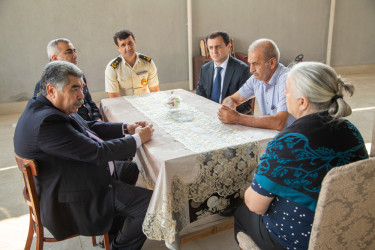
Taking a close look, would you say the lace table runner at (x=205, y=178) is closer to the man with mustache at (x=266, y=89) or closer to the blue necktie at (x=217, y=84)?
the man with mustache at (x=266, y=89)

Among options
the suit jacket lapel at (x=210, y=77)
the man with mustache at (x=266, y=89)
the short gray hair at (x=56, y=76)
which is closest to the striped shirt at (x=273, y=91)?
the man with mustache at (x=266, y=89)

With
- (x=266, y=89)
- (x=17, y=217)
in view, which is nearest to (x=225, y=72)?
(x=266, y=89)

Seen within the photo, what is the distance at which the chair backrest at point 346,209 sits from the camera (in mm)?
953

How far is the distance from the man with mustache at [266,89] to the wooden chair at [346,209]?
2.63 feet

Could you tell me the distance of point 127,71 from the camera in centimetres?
318

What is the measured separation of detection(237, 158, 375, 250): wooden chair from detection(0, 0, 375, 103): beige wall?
5.20m

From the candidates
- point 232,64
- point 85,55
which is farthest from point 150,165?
point 85,55

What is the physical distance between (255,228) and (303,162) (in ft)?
1.54

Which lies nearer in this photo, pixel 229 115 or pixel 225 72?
pixel 229 115

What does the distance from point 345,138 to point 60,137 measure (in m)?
1.22

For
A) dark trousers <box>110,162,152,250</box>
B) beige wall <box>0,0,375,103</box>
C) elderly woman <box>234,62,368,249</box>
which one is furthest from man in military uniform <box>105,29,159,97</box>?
beige wall <box>0,0,375,103</box>

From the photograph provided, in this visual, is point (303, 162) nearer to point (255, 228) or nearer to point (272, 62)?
point (255, 228)

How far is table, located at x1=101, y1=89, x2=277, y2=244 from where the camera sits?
4.72ft

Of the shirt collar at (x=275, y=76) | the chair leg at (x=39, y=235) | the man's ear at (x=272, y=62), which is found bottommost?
the chair leg at (x=39, y=235)
